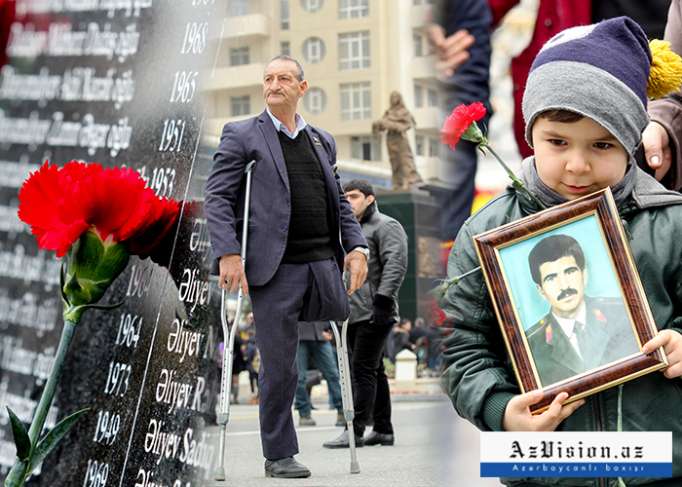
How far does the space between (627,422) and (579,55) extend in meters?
0.51

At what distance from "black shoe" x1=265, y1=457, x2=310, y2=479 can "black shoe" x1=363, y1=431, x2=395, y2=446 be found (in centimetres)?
16

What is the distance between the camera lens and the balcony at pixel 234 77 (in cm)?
281

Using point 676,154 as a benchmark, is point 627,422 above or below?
below

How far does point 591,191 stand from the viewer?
1821 mm

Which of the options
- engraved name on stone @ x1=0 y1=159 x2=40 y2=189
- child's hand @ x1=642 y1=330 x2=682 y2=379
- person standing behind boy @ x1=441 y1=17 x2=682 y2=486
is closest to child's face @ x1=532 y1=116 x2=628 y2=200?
person standing behind boy @ x1=441 y1=17 x2=682 y2=486

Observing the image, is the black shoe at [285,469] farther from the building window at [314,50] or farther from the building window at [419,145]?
the building window at [314,50]

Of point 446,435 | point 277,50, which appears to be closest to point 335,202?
point 277,50

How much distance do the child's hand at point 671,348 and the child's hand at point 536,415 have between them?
4.8 inches

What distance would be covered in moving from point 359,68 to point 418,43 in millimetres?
136

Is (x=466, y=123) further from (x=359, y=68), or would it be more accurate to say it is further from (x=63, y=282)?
(x=359, y=68)

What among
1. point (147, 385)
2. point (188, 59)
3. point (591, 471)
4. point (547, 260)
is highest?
point (188, 59)

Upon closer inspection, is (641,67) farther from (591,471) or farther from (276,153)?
(276,153)

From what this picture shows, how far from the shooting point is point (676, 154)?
94.8 inches

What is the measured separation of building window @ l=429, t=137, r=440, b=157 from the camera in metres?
2.70
